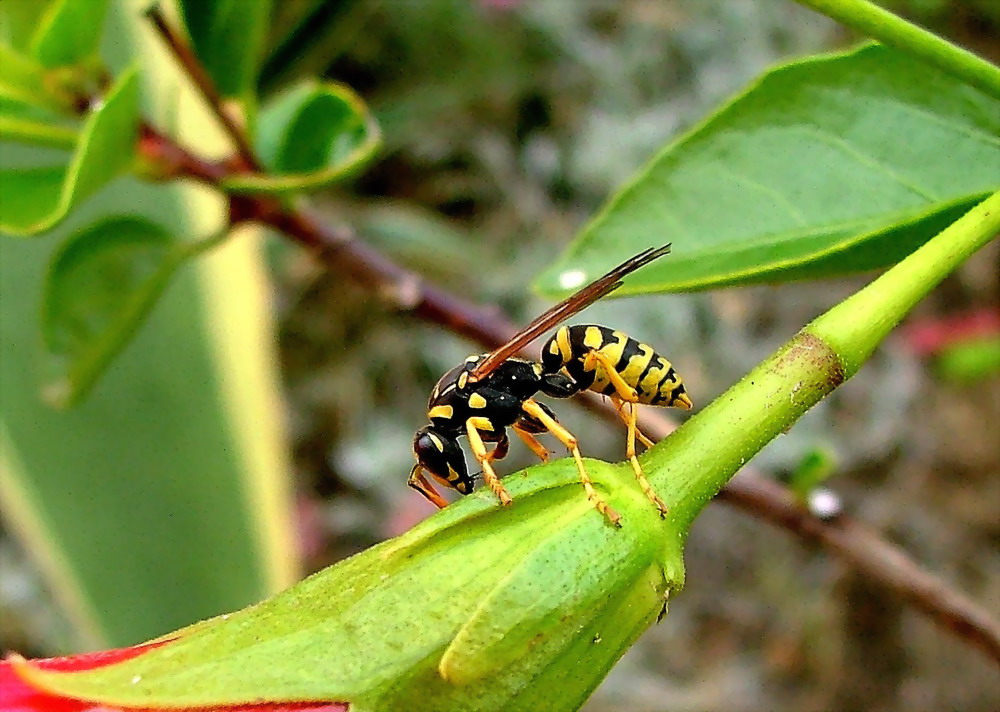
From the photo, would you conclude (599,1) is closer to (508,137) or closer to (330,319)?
(508,137)

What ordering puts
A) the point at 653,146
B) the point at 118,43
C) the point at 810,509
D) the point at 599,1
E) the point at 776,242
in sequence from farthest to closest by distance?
the point at 599,1 → the point at 653,146 → the point at 118,43 → the point at 810,509 → the point at 776,242

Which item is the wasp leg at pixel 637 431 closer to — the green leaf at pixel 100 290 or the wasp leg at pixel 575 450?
the wasp leg at pixel 575 450

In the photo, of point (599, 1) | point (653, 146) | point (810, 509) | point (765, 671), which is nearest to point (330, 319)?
point (653, 146)

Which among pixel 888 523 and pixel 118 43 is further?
pixel 888 523

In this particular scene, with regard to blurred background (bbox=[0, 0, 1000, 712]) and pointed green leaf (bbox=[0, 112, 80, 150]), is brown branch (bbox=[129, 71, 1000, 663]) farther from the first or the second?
blurred background (bbox=[0, 0, 1000, 712])

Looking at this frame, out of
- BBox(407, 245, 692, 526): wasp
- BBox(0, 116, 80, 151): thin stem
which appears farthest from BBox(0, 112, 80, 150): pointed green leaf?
BBox(407, 245, 692, 526): wasp

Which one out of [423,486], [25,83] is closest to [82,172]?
[25,83]
